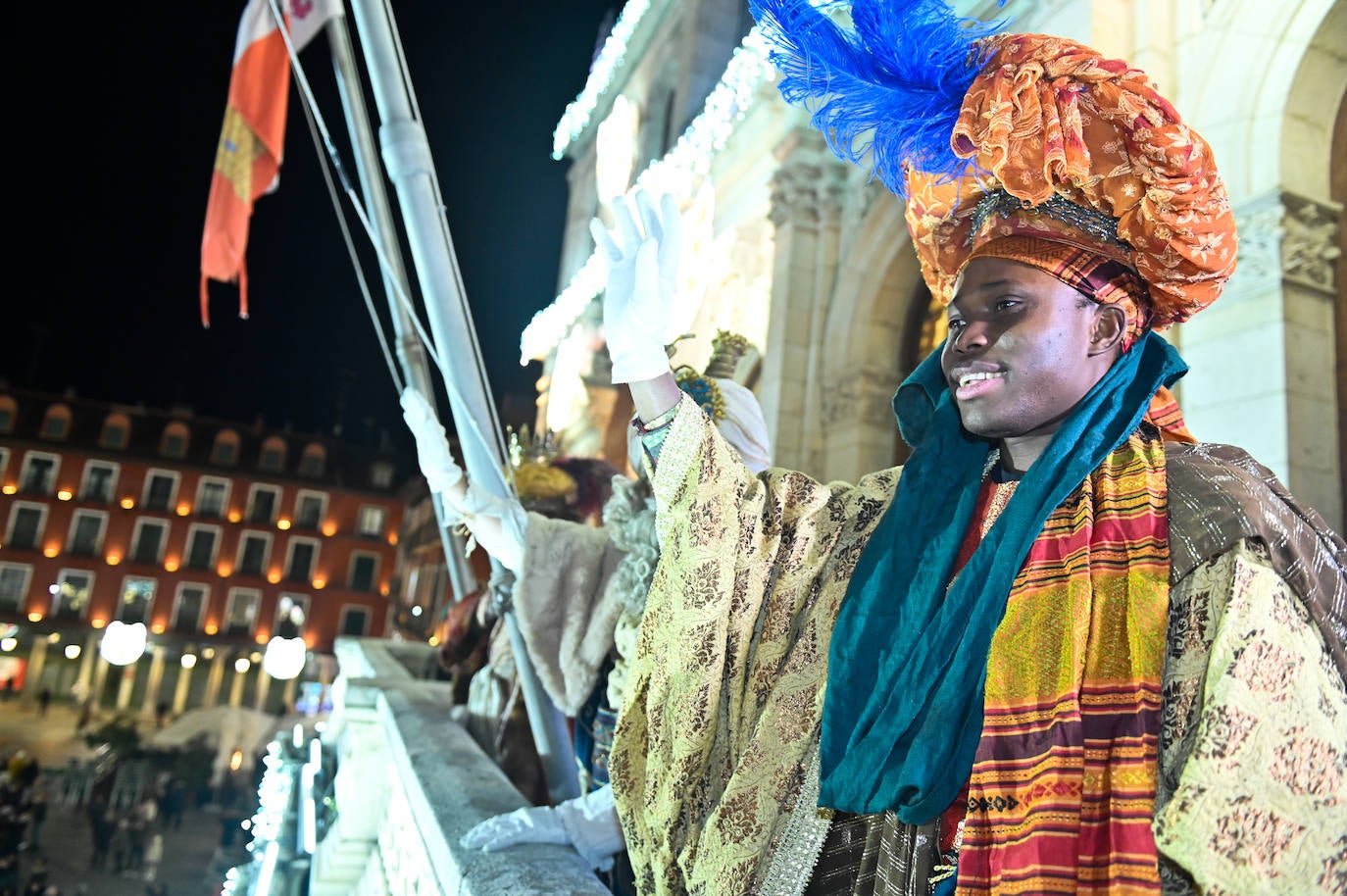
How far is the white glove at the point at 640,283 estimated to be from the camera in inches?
66.6

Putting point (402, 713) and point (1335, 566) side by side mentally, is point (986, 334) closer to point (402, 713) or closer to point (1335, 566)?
point (1335, 566)

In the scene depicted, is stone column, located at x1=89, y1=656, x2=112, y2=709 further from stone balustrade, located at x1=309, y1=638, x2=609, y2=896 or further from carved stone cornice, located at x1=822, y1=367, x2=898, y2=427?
carved stone cornice, located at x1=822, y1=367, x2=898, y2=427

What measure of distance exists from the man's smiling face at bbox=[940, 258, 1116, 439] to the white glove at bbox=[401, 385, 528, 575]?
2.09 metres

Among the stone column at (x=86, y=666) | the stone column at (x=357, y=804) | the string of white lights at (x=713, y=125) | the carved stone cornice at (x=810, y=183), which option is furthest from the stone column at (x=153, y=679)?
the stone column at (x=357, y=804)

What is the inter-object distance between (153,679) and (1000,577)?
155ft

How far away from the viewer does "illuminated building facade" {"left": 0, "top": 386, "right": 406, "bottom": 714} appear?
133 feet

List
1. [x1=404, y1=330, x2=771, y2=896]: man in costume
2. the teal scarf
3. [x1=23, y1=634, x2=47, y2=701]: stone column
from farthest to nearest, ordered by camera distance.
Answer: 1. [x1=23, y1=634, x2=47, y2=701]: stone column
2. [x1=404, y1=330, x2=771, y2=896]: man in costume
3. the teal scarf

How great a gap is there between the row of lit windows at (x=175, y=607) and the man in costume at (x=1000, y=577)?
44.9 metres

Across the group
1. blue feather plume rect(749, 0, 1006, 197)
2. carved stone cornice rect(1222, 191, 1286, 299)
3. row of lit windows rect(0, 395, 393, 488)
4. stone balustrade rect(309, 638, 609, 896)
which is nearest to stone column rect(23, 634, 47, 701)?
row of lit windows rect(0, 395, 393, 488)

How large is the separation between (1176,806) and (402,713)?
3.84 meters

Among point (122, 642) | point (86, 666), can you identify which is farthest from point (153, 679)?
point (122, 642)

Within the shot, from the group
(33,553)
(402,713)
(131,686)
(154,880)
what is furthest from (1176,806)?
(33,553)

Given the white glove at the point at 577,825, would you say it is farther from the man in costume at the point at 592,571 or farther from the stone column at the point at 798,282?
the stone column at the point at 798,282

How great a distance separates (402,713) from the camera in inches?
170
